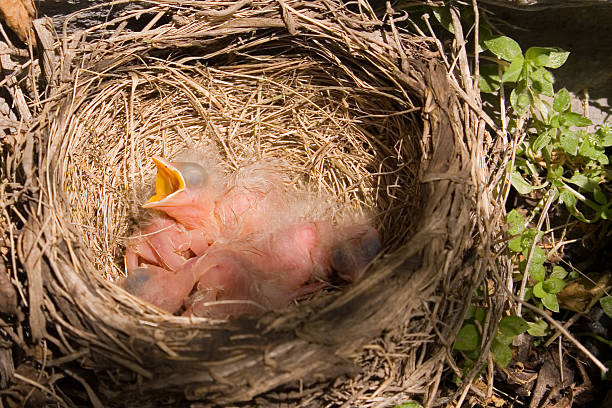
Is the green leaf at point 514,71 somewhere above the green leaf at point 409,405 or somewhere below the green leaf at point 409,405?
above

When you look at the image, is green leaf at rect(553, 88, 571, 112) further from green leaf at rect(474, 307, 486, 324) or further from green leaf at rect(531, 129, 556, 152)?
green leaf at rect(474, 307, 486, 324)

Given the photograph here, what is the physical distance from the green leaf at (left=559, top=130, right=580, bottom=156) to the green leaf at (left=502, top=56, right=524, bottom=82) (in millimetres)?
264

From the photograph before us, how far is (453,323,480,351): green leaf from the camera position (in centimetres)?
149

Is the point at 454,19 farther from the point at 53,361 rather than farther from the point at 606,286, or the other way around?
the point at 53,361

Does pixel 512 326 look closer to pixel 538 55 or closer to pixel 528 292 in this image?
pixel 528 292

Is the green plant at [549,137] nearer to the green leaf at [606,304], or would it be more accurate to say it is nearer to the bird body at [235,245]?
the green leaf at [606,304]

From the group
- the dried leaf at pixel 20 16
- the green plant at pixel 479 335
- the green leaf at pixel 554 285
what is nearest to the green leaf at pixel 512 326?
the green plant at pixel 479 335

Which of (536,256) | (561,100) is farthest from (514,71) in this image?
(536,256)

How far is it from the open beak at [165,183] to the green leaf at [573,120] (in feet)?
4.25

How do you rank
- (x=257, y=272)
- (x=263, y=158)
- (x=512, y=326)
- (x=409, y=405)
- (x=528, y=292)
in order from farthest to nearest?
(x=263, y=158)
(x=528, y=292)
(x=257, y=272)
(x=512, y=326)
(x=409, y=405)

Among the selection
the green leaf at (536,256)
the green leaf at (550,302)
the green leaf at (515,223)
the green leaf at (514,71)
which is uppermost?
the green leaf at (514,71)

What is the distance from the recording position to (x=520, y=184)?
6.01ft

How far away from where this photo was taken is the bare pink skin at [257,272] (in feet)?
5.30

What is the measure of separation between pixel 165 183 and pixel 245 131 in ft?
1.29
